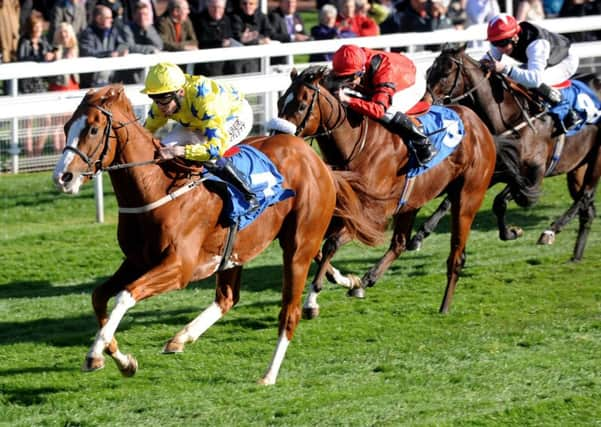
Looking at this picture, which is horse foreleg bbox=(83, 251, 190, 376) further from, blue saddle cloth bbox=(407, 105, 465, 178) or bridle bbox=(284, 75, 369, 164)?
blue saddle cloth bbox=(407, 105, 465, 178)

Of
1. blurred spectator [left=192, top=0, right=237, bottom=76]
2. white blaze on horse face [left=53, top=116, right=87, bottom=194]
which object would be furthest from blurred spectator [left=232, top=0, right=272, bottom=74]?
white blaze on horse face [left=53, top=116, right=87, bottom=194]

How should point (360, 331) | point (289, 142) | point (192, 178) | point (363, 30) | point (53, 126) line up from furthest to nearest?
1. point (363, 30)
2. point (53, 126)
3. point (360, 331)
4. point (289, 142)
5. point (192, 178)

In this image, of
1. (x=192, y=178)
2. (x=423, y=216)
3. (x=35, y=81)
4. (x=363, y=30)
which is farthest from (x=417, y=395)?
(x=363, y=30)

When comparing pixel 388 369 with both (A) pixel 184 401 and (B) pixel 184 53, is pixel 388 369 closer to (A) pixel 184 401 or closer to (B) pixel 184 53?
(A) pixel 184 401

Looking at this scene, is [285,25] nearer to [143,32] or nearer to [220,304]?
[143,32]

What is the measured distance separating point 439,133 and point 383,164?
50 cm

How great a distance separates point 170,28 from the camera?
12789mm

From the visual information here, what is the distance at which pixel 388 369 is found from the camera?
7195 mm


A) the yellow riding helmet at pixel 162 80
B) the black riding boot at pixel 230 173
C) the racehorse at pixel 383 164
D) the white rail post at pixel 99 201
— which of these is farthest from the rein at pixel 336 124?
the white rail post at pixel 99 201

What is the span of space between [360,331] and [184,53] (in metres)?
4.20


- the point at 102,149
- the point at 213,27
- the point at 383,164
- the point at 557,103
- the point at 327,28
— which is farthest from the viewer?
the point at 327,28

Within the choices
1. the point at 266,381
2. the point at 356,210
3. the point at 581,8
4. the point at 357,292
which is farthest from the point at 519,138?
the point at 581,8

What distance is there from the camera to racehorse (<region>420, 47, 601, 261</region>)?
957cm

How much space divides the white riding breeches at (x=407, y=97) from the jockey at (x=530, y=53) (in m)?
1.02
